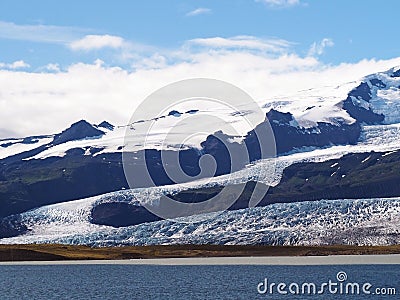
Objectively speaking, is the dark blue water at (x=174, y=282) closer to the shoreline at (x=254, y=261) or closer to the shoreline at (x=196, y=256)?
the shoreline at (x=254, y=261)

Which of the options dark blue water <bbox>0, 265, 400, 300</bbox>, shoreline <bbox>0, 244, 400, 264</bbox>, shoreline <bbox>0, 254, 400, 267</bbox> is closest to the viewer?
dark blue water <bbox>0, 265, 400, 300</bbox>

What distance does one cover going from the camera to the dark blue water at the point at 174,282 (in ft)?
294

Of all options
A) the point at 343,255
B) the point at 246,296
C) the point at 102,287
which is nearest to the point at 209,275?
the point at 102,287

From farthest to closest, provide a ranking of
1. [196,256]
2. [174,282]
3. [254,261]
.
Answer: [196,256]
[254,261]
[174,282]

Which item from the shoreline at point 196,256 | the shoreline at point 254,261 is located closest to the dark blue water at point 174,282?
the shoreline at point 254,261

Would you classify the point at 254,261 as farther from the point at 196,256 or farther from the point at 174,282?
the point at 174,282

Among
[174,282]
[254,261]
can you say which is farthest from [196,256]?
[174,282]

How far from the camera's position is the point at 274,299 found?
271 feet

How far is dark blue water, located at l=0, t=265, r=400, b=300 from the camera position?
3524 inches

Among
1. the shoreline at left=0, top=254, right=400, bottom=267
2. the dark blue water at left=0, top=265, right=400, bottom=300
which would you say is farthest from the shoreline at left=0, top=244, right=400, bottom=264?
the dark blue water at left=0, top=265, right=400, bottom=300

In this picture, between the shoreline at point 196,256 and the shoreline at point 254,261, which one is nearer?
the shoreline at point 254,261

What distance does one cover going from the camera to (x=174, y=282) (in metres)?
110

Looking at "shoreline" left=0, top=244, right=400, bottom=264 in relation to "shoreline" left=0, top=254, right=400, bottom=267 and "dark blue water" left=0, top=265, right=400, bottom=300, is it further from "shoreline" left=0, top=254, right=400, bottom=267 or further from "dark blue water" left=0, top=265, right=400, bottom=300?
"dark blue water" left=0, top=265, right=400, bottom=300

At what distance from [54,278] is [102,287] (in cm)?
2162
